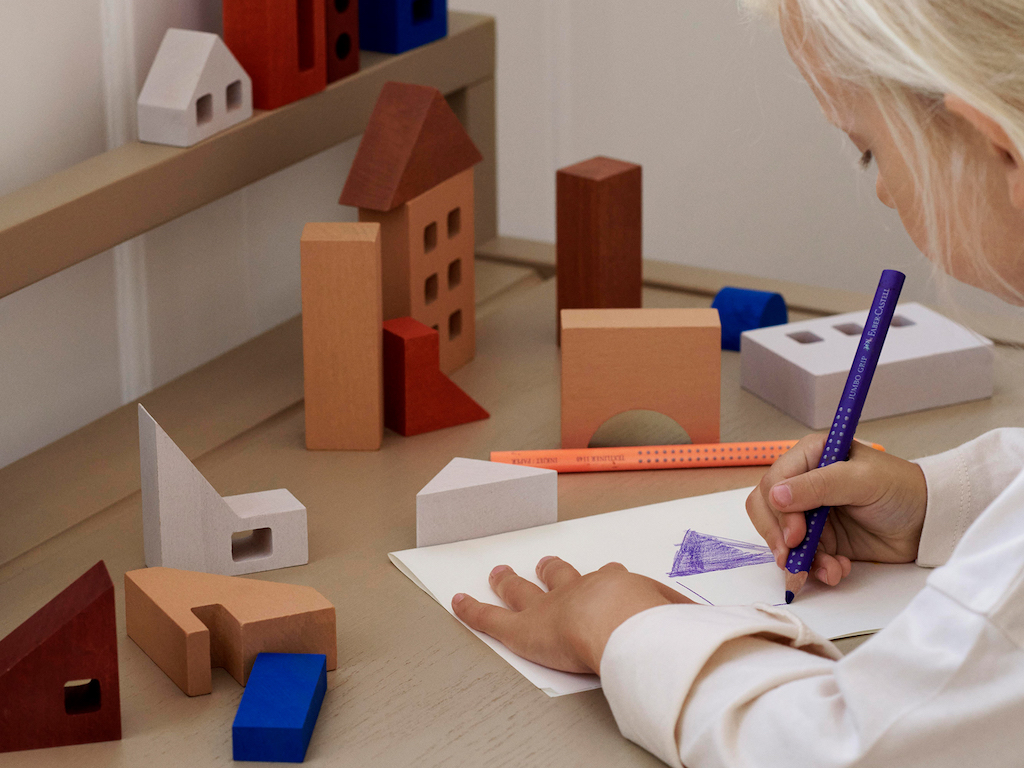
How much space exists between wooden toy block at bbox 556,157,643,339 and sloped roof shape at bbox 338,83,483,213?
12 centimetres

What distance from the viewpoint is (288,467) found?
79cm

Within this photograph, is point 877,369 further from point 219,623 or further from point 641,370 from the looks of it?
point 219,623

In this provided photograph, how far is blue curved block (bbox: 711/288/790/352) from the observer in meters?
0.97

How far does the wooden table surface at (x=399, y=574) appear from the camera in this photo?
51 centimetres

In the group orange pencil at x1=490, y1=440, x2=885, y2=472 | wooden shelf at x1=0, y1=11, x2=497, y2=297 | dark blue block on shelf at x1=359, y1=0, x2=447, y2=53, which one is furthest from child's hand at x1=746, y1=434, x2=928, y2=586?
dark blue block on shelf at x1=359, y1=0, x2=447, y2=53

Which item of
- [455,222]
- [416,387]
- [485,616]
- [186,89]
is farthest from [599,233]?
[485,616]

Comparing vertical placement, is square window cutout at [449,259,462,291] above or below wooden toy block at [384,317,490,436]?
above

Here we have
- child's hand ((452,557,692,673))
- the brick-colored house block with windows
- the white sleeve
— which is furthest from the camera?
the brick-colored house block with windows

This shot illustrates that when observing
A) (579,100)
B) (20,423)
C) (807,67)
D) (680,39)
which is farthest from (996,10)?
(579,100)

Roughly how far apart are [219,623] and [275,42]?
52 centimetres

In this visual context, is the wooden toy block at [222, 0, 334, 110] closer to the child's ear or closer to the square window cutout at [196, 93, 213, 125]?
the square window cutout at [196, 93, 213, 125]

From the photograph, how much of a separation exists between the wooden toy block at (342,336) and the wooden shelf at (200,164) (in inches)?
4.8

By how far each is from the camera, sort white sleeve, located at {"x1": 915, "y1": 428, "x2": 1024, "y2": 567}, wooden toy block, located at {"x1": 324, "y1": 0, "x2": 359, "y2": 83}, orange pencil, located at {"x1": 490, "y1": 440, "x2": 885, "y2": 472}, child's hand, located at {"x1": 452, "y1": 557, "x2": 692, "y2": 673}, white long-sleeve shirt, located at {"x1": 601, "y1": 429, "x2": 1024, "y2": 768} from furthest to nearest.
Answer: wooden toy block, located at {"x1": 324, "y1": 0, "x2": 359, "y2": 83}
orange pencil, located at {"x1": 490, "y1": 440, "x2": 885, "y2": 472}
white sleeve, located at {"x1": 915, "y1": 428, "x2": 1024, "y2": 567}
child's hand, located at {"x1": 452, "y1": 557, "x2": 692, "y2": 673}
white long-sleeve shirt, located at {"x1": 601, "y1": 429, "x2": 1024, "y2": 768}

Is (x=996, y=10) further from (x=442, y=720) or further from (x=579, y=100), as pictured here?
(x=579, y=100)
